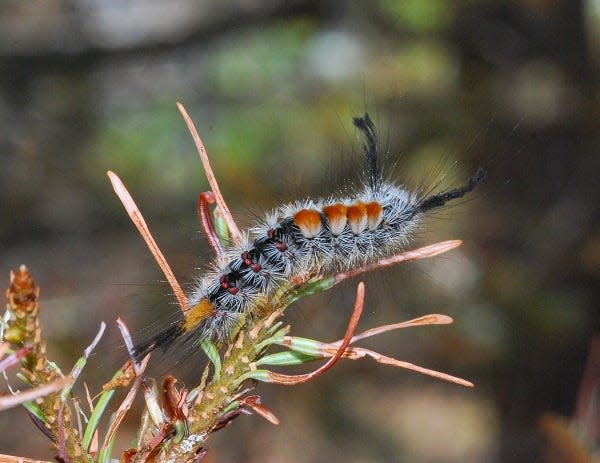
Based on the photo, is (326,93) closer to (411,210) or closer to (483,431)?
(483,431)

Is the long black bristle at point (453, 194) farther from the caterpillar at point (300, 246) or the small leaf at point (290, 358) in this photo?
the small leaf at point (290, 358)

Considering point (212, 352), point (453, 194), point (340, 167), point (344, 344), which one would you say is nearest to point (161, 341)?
point (212, 352)

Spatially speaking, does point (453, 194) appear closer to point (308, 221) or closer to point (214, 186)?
point (308, 221)

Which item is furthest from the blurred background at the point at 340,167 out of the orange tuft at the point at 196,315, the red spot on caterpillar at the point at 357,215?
the orange tuft at the point at 196,315

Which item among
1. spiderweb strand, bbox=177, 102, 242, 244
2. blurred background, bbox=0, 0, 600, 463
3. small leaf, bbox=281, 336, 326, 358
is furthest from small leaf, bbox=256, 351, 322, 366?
blurred background, bbox=0, 0, 600, 463

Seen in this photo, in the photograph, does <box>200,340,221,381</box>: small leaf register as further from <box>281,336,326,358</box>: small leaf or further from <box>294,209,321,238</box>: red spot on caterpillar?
<box>294,209,321,238</box>: red spot on caterpillar

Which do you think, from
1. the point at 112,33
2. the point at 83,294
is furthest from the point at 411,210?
the point at 112,33
